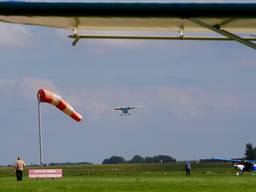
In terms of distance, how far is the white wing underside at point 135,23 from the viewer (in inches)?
477

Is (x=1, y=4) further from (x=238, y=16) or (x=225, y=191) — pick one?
(x=225, y=191)

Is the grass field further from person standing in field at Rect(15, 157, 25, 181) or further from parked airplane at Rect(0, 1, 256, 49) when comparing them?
parked airplane at Rect(0, 1, 256, 49)

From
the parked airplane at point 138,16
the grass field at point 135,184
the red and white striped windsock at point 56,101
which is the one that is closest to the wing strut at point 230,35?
the parked airplane at point 138,16

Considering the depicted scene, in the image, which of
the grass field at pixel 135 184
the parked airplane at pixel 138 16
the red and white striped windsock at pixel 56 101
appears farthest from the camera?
the red and white striped windsock at pixel 56 101

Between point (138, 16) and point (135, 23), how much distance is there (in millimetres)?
543

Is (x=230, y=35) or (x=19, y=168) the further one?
(x=19, y=168)

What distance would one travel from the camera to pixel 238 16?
39.1ft

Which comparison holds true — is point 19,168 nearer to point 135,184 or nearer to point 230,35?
point 135,184

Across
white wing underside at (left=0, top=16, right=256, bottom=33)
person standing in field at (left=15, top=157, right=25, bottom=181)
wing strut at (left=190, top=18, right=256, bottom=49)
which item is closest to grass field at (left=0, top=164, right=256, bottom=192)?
person standing in field at (left=15, top=157, right=25, bottom=181)

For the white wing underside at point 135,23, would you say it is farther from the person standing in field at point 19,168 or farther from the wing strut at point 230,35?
the person standing in field at point 19,168

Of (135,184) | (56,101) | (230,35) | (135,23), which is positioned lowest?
(135,184)

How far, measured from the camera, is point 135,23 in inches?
492

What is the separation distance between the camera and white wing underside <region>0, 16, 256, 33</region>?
12.1m

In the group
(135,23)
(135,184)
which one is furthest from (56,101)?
(135,23)
